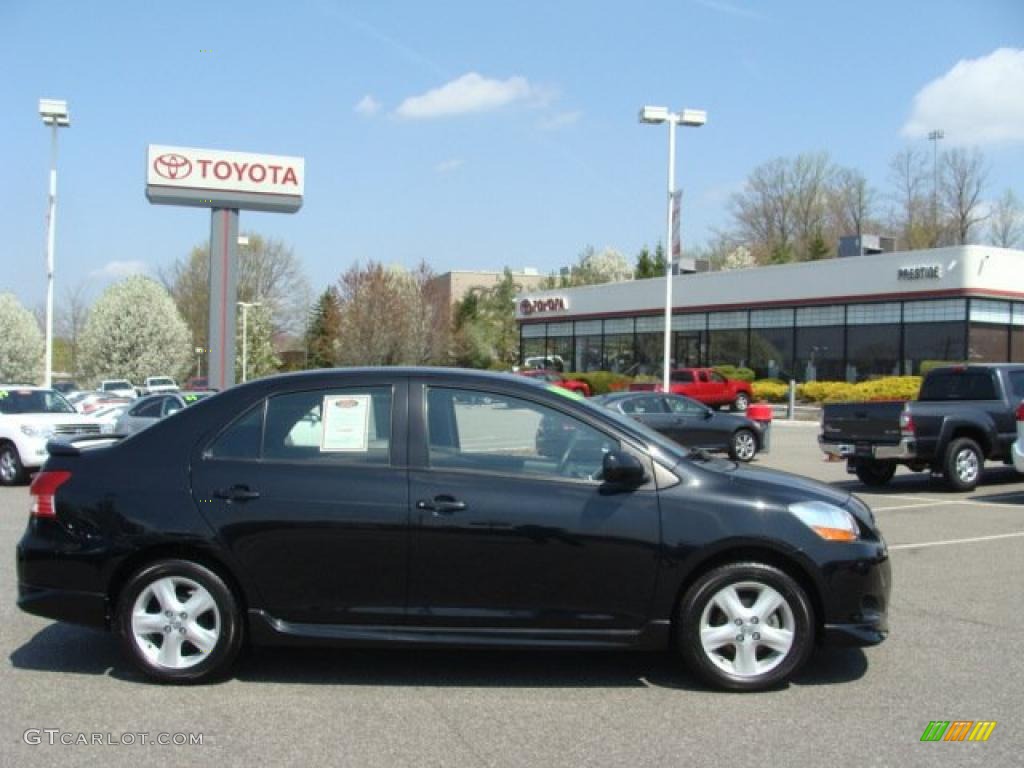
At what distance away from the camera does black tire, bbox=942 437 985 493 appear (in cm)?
1398

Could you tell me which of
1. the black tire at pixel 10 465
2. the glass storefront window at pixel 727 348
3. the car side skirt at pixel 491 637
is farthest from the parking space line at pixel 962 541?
the glass storefront window at pixel 727 348

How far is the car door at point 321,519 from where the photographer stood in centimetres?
521

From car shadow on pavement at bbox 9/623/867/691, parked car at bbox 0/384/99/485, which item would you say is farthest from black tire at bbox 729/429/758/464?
car shadow on pavement at bbox 9/623/867/691

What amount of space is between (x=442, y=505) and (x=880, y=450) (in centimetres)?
1031

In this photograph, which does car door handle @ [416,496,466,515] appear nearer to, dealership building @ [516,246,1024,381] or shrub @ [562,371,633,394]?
dealership building @ [516,246,1024,381]

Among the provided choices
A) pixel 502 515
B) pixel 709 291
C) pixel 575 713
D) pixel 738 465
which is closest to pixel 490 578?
pixel 502 515

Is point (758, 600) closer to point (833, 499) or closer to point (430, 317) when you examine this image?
point (833, 499)

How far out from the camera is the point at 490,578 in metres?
5.16

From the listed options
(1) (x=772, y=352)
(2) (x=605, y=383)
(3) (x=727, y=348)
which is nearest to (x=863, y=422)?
(1) (x=772, y=352)

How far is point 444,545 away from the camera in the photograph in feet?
16.9

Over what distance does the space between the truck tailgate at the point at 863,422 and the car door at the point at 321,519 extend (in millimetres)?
10310

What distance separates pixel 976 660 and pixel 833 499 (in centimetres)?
140

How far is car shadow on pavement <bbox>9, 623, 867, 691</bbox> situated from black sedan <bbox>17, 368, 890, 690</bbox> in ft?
1.11

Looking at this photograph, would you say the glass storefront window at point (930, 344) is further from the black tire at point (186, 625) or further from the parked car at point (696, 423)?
the black tire at point (186, 625)
